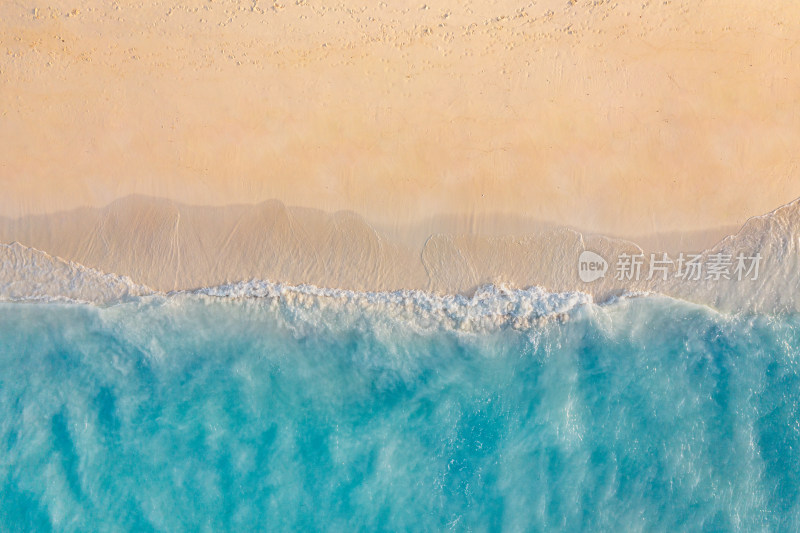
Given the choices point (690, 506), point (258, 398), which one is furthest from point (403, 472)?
point (690, 506)

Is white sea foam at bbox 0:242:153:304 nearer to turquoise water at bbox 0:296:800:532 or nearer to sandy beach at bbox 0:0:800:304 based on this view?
sandy beach at bbox 0:0:800:304

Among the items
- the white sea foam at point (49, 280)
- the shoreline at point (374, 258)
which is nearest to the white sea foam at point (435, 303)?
the shoreline at point (374, 258)

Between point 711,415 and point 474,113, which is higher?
point 474,113

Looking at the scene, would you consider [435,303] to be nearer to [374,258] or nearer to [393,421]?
[374,258]

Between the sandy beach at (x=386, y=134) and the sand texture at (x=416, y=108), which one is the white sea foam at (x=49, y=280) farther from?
the sand texture at (x=416, y=108)

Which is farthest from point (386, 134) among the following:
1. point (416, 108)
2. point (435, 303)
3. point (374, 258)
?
point (435, 303)

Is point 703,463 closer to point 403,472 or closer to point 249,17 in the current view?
point 403,472
